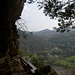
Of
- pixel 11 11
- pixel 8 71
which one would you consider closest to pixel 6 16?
→ pixel 11 11

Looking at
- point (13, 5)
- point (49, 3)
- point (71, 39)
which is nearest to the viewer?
point (13, 5)

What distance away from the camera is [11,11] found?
4.43 metres

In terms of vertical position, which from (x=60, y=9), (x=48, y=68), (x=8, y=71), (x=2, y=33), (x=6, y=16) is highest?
(x=60, y=9)

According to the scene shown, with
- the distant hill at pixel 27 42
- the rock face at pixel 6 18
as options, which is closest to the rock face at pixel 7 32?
the rock face at pixel 6 18

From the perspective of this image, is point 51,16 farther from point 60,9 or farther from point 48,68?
point 48,68

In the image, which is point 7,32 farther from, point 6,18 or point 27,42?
point 27,42

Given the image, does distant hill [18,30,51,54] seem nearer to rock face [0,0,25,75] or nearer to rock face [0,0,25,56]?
rock face [0,0,25,75]

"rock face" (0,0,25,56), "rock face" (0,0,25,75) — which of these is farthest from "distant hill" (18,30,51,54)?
"rock face" (0,0,25,56)

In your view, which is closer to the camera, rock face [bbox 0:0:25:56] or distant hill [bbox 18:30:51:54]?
rock face [bbox 0:0:25:56]

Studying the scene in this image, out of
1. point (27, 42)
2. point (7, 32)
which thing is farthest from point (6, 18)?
point (27, 42)

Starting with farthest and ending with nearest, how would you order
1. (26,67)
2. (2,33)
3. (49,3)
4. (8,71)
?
(49,3) < (26,67) < (8,71) < (2,33)

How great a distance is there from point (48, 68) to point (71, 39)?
67177 mm

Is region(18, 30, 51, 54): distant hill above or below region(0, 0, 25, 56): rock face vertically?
below

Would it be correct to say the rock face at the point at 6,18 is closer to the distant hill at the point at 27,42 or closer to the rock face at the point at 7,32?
the rock face at the point at 7,32
